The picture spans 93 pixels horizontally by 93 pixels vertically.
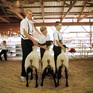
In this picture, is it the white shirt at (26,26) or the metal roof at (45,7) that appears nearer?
the white shirt at (26,26)

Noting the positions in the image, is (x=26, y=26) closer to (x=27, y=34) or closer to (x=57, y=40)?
(x=27, y=34)

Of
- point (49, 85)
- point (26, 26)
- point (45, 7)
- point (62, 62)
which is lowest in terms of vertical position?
point (49, 85)

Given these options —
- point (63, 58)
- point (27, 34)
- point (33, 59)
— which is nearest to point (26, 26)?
point (27, 34)

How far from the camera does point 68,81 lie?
5305 mm

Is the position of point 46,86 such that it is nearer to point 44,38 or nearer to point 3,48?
point 44,38

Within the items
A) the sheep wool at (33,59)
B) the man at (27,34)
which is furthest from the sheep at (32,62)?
the man at (27,34)

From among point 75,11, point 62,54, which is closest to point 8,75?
point 62,54

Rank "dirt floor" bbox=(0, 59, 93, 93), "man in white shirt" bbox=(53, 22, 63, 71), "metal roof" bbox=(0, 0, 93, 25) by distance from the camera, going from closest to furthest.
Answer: "dirt floor" bbox=(0, 59, 93, 93)
"man in white shirt" bbox=(53, 22, 63, 71)
"metal roof" bbox=(0, 0, 93, 25)

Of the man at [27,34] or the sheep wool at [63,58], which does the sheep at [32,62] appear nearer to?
the man at [27,34]

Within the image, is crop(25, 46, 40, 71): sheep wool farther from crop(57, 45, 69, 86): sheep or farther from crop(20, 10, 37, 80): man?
crop(57, 45, 69, 86): sheep

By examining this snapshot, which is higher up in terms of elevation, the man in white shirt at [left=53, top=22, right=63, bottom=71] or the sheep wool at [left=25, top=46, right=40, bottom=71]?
the man in white shirt at [left=53, top=22, right=63, bottom=71]

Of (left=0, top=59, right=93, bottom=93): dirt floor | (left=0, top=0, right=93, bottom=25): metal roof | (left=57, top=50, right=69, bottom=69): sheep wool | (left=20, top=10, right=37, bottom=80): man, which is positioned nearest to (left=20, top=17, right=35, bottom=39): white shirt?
(left=20, top=10, right=37, bottom=80): man

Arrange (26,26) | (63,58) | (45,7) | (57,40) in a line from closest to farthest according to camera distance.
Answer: (26,26) < (63,58) < (57,40) < (45,7)

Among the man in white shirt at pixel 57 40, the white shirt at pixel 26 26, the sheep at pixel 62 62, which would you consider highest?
the white shirt at pixel 26 26
